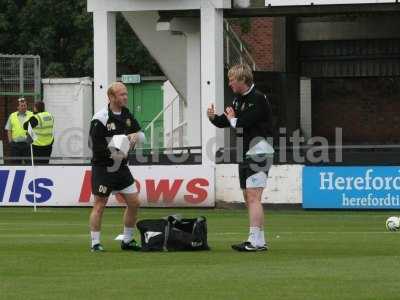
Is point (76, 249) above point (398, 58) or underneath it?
underneath

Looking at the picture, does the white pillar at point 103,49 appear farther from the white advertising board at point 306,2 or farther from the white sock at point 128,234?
the white sock at point 128,234

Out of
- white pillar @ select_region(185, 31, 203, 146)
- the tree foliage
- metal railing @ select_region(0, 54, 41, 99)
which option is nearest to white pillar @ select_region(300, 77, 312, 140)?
metal railing @ select_region(0, 54, 41, 99)

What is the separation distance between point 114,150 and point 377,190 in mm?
11470

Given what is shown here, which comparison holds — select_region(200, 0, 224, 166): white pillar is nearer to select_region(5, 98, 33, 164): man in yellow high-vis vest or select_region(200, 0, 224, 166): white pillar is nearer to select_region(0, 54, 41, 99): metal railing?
select_region(5, 98, 33, 164): man in yellow high-vis vest

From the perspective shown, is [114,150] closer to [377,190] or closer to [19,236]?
[19,236]

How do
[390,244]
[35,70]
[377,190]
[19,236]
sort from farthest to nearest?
[35,70]
[377,190]
[19,236]
[390,244]

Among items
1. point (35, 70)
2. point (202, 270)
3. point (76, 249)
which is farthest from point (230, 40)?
point (202, 270)

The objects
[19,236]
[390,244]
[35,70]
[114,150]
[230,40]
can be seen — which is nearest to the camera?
[114,150]

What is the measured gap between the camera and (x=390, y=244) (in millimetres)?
17234

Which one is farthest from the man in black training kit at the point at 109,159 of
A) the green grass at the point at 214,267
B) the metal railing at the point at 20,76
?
the metal railing at the point at 20,76

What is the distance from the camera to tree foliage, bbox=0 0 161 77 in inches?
1863

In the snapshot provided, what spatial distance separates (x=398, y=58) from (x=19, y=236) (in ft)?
64.0

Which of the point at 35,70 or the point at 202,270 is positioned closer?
the point at 202,270

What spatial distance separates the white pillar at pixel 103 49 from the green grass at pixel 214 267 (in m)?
10.0
